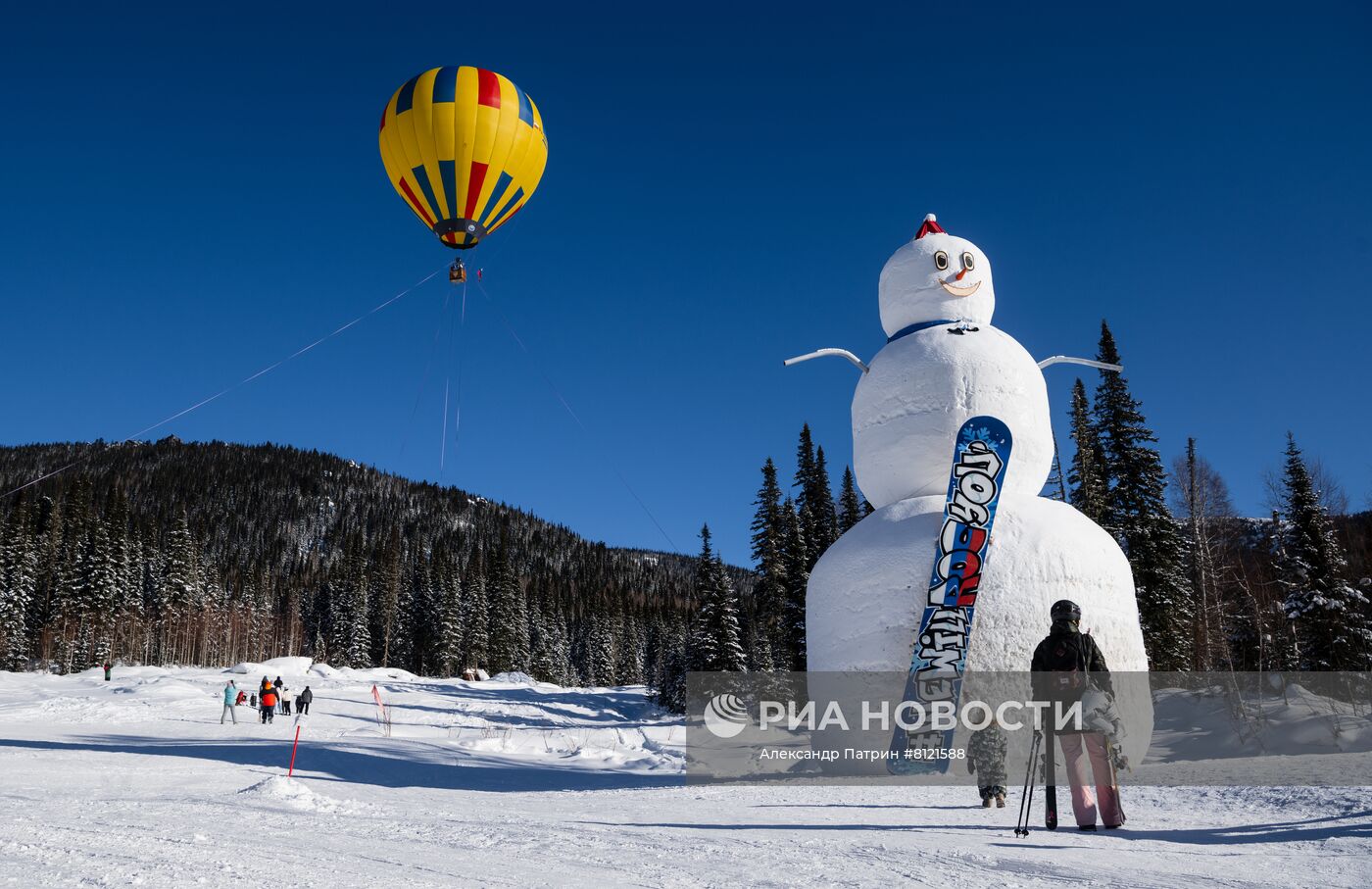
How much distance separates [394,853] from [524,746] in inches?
689

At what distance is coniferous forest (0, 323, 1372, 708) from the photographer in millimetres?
25719

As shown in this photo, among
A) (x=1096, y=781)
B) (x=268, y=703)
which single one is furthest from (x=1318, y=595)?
(x=268, y=703)

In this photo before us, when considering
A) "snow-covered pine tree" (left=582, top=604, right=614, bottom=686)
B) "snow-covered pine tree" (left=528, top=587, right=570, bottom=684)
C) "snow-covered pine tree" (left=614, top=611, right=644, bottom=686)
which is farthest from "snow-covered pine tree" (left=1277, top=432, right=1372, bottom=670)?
"snow-covered pine tree" (left=614, top=611, right=644, bottom=686)

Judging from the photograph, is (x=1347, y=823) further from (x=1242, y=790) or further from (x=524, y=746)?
(x=524, y=746)

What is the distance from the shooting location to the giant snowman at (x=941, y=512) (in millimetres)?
12492

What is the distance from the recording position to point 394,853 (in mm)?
5863

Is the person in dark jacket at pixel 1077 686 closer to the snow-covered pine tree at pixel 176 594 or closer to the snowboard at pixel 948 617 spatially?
the snowboard at pixel 948 617

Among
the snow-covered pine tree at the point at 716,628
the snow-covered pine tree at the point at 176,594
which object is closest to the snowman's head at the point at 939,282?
the snow-covered pine tree at the point at 716,628

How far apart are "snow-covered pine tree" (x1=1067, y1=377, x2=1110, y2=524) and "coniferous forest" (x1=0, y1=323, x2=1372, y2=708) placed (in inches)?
3.5

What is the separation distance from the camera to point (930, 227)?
15352mm

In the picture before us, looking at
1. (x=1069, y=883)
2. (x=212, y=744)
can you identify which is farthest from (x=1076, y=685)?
(x=212, y=744)

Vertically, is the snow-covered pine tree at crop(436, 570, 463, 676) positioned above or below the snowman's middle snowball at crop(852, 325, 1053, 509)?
below

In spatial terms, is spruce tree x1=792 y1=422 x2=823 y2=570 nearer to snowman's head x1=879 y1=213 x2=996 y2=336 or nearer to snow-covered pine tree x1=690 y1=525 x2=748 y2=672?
snow-covered pine tree x1=690 y1=525 x2=748 y2=672

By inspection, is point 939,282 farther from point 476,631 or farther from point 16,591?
point 16,591
